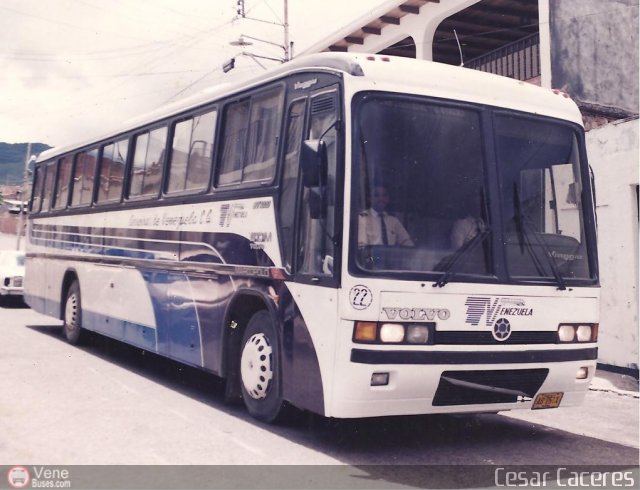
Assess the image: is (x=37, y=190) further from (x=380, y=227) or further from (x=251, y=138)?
(x=380, y=227)

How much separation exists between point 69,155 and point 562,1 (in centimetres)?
973

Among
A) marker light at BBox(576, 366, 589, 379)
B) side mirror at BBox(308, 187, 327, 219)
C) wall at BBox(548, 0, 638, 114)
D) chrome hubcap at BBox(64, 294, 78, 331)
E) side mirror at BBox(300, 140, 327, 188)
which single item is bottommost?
marker light at BBox(576, 366, 589, 379)

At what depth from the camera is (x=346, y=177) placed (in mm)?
5848

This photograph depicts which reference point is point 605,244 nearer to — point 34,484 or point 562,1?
point 562,1

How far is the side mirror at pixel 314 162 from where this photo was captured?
5.86 metres

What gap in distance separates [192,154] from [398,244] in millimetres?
3735

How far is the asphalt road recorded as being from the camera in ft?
19.1

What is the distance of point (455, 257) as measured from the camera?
19.5 ft

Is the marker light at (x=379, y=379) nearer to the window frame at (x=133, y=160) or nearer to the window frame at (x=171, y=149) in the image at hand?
the window frame at (x=171, y=149)

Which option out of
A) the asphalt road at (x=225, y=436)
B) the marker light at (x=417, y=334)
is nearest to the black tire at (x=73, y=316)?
the asphalt road at (x=225, y=436)

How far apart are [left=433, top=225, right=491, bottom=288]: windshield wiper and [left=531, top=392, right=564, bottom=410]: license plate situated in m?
1.43

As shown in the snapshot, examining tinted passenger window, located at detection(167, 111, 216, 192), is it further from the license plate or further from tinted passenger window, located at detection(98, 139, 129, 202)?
the license plate

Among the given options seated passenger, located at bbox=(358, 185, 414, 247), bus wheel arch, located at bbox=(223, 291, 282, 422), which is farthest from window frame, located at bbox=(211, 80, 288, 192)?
seated passenger, located at bbox=(358, 185, 414, 247)

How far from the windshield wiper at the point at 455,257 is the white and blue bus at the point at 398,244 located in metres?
0.01
